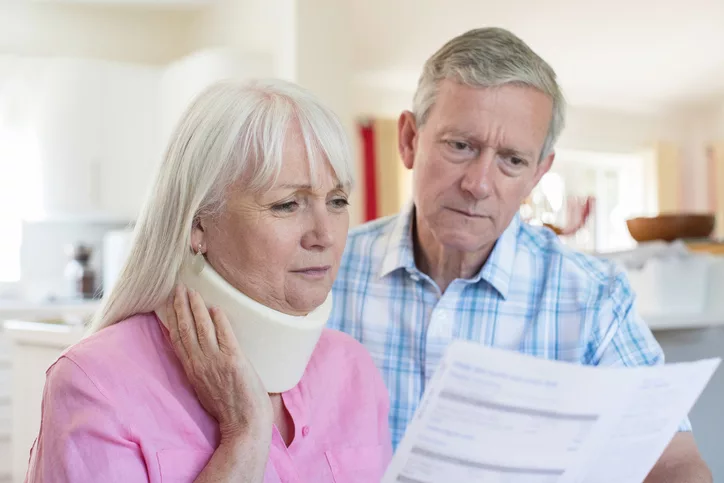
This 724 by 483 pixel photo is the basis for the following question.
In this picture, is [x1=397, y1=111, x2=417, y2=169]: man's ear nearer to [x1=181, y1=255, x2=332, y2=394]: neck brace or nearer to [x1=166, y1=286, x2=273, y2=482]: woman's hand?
[x1=181, y1=255, x2=332, y2=394]: neck brace

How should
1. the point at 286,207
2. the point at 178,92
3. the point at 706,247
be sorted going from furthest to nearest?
the point at 178,92 → the point at 706,247 → the point at 286,207

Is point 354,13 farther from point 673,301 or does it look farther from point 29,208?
point 673,301

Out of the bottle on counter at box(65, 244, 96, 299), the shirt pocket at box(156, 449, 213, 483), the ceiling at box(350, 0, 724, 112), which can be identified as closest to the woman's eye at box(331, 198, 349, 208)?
the shirt pocket at box(156, 449, 213, 483)

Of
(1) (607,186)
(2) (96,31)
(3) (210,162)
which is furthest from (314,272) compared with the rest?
(1) (607,186)

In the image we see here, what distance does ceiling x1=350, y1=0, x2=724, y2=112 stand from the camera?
18.3 ft

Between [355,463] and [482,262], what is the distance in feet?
1.64

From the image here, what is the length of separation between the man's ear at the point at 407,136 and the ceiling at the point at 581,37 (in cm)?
403

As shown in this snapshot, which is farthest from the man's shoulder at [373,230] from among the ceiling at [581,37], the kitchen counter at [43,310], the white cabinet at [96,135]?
the ceiling at [581,37]

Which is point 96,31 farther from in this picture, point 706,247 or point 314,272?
point 314,272

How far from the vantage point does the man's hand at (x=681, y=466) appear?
124cm

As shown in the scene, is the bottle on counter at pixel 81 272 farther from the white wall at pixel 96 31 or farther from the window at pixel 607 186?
the window at pixel 607 186

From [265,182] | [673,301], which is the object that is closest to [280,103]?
[265,182]

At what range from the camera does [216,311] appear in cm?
100

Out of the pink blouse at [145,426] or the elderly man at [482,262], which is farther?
the elderly man at [482,262]
